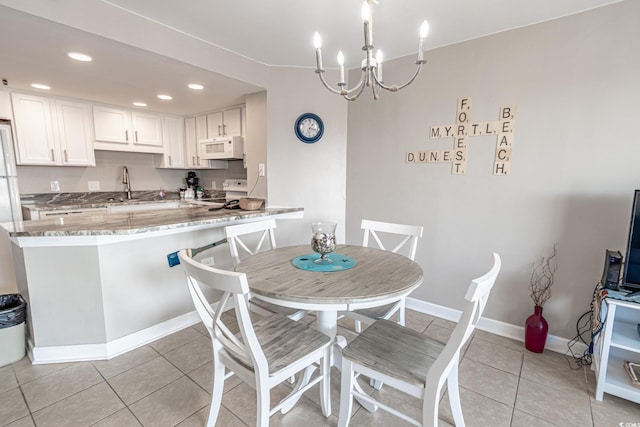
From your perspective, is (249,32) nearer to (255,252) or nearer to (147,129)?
(255,252)

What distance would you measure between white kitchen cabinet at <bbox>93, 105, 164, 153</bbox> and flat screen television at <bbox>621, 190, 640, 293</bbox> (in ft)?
16.8

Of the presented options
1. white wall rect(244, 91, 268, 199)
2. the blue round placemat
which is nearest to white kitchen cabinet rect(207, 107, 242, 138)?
white wall rect(244, 91, 268, 199)

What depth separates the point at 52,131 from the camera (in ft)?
11.1

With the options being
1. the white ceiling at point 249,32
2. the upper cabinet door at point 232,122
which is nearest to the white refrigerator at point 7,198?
the white ceiling at point 249,32

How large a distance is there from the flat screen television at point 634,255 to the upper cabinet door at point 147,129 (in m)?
5.14

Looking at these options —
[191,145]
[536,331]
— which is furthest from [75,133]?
[536,331]

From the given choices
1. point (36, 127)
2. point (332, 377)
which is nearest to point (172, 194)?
point (36, 127)

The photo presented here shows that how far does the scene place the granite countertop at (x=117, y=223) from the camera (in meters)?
1.78

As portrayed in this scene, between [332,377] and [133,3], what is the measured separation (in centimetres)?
280

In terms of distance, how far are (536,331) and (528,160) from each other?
1.28 metres

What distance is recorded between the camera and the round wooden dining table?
1.24 metres

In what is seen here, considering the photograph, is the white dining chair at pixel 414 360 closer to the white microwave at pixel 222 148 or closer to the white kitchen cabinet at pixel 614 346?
the white kitchen cabinet at pixel 614 346

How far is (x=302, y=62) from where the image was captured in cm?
284

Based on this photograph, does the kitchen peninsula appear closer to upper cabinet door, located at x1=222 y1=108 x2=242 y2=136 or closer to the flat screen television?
upper cabinet door, located at x1=222 y1=108 x2=242 y2=136
